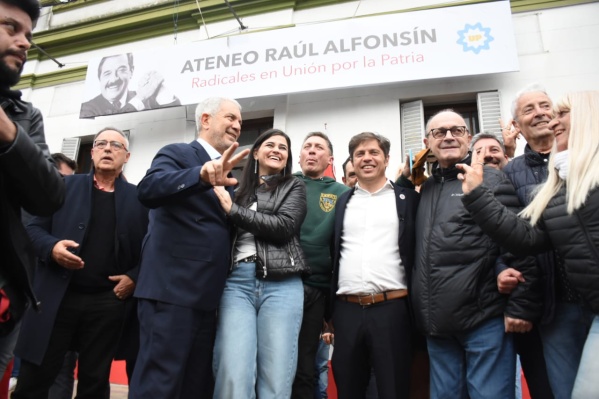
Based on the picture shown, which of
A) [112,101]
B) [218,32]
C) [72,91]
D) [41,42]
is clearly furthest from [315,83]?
[41,42]

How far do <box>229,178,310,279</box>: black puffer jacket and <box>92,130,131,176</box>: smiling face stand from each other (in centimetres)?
105

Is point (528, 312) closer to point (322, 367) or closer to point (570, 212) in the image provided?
point (570, 212)

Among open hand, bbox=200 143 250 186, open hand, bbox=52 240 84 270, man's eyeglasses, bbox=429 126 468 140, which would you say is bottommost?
open hand, bbox=52 240 84 270

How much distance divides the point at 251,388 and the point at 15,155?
1336 millimetres

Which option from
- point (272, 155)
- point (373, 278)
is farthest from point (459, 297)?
point (272, 155)

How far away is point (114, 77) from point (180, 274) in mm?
5738

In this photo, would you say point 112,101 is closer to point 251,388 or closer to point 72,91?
point 72,91

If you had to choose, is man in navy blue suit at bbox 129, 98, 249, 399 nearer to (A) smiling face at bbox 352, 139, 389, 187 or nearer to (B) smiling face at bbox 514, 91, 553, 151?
→ (A) smiling face at bbox 352, 139, 389, 187

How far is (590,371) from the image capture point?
1371 millimetres

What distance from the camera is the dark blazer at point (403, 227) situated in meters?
2.15

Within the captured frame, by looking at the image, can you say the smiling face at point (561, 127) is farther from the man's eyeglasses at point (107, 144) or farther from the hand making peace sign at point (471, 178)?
the man's eyeglasses at point (107, 144)

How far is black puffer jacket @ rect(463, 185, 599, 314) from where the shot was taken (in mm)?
1422

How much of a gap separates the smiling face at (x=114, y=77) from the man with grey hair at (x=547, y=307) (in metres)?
5.86

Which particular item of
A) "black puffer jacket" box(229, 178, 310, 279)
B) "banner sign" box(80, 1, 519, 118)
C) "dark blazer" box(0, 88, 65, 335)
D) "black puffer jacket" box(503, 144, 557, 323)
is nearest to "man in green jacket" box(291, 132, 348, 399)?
"black puffer jacket" box(229, 178, 310, 279)
